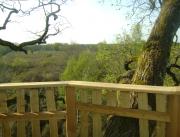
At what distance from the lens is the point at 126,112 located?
4363 millimetres

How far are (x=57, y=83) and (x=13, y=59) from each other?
38341 mm

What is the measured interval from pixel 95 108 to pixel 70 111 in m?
0.39

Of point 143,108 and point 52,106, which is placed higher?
point 143,108

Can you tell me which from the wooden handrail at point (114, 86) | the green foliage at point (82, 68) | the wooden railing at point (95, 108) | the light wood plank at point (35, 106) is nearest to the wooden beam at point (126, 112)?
the wooden railing at point (95, 108)

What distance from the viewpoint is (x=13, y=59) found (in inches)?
1660

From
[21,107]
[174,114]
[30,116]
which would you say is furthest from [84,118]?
[174,114]

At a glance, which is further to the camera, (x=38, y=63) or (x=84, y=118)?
(x=38, y=63)

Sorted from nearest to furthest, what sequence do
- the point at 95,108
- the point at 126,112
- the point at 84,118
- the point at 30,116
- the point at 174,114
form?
the point at 174,114 < the point at 126,112 < the point at 95,108 < the point at 84,118 < the point at 30,116

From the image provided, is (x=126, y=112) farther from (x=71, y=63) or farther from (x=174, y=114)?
(x=71, y=63)

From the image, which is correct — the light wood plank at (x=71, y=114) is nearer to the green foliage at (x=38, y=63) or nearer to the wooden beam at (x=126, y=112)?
the wooden beam at (x=126, y=112)

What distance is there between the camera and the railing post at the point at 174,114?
157 inches

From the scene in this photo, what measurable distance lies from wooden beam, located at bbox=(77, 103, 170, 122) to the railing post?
6cm

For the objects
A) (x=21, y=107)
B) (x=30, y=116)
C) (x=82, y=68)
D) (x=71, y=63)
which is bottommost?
(x=82, y=68)

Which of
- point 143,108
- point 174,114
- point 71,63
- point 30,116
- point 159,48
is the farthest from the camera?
point 71,63
